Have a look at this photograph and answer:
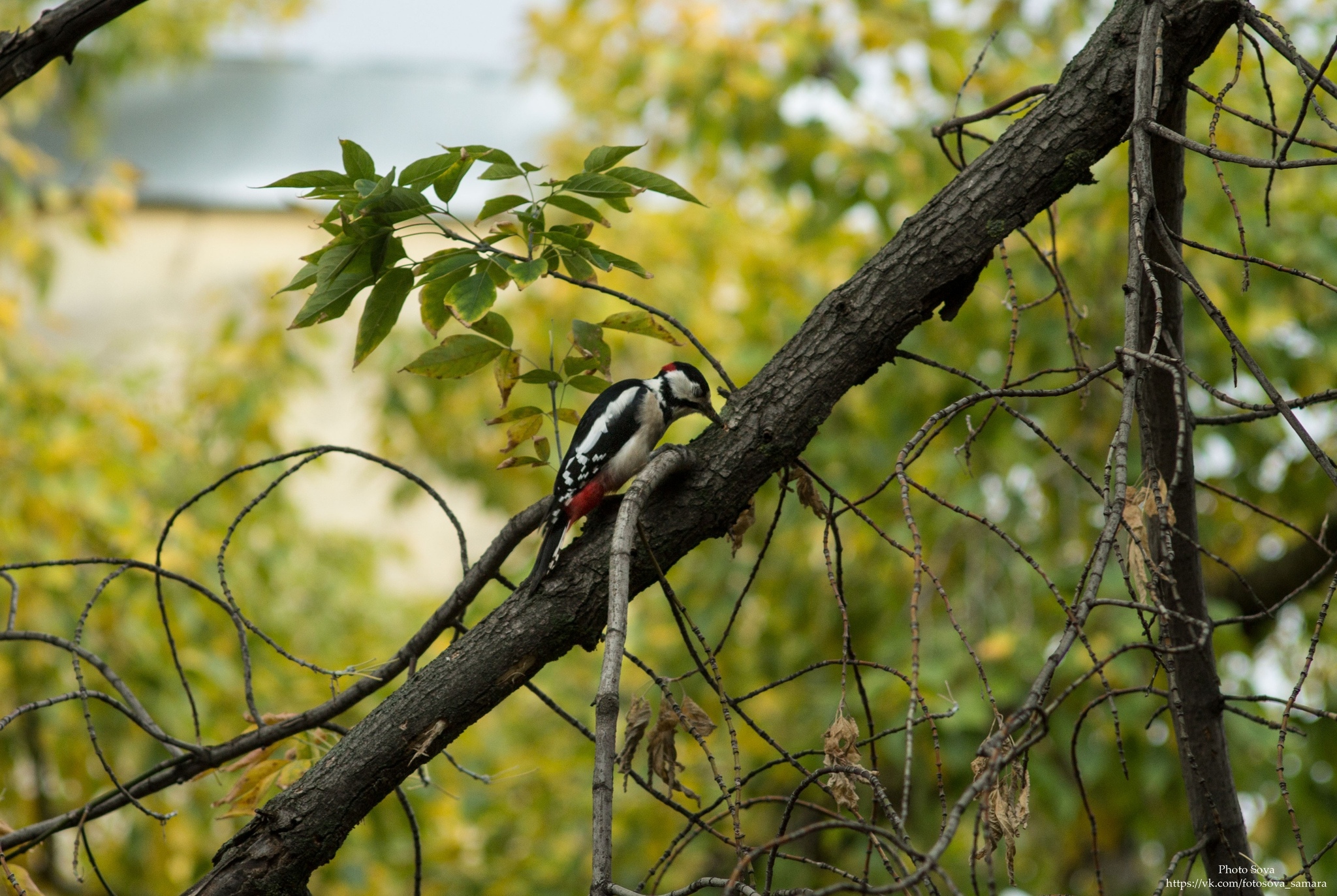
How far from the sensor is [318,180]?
1.67 meters

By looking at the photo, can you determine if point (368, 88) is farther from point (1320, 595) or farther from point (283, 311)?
point (1320, 595)

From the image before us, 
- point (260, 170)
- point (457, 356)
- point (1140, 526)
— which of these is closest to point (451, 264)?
point (457, 356)

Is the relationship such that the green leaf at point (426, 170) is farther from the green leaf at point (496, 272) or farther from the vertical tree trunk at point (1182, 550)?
the vertical tree trunk at point (1182, 550)

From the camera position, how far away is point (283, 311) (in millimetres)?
6613

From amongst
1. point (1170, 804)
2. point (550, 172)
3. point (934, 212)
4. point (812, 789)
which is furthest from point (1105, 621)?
point (550, 172)

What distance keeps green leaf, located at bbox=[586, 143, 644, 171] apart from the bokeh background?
153 cm

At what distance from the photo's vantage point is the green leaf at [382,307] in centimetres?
182

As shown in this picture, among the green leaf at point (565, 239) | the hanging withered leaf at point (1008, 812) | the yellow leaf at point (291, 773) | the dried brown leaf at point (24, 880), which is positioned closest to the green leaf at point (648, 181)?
the green leaf at point (565, 239)

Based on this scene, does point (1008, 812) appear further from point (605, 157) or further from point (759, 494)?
point (759, 494)

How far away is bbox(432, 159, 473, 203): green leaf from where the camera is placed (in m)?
1.70

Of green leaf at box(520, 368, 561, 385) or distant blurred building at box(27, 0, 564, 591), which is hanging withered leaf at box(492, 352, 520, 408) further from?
distant blurred building at box(27, 0, 564, 591)

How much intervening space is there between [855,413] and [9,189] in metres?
4.31

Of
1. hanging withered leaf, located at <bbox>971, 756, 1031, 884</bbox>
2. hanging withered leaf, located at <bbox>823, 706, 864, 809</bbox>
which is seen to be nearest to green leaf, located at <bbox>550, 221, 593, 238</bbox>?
hanging withered leaf, located at <bbox>823, 706, 864, 809</bbox>

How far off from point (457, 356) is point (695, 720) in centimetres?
80
